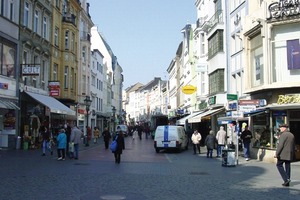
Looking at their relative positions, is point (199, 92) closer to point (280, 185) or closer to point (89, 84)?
point (89, 84)

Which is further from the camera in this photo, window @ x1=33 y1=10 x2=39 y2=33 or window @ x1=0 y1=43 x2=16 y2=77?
window @ x1=33 y1=10 x2=39 y2=33

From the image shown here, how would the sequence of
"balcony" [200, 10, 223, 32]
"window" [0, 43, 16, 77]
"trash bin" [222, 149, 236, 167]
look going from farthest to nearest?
"balcony" [200, 10, 223, 32] → "window" [0, 43, 16, 77] → "trash bin" [222, 149, 236, 167]

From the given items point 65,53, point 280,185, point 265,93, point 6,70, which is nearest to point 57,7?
point 65,53

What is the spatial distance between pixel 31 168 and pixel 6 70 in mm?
12160

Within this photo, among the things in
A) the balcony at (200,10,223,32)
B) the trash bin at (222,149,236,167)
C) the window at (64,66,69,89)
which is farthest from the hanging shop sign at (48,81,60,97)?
the trash bin at (222,149,236,167)

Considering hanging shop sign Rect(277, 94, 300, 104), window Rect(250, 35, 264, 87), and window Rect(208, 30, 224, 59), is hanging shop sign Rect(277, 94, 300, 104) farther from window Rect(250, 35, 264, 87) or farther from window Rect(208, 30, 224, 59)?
window Rect(208, 30, 224, 59)

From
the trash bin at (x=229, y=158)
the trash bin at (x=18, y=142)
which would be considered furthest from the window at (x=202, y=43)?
the trash bin at (x=229, y=158)

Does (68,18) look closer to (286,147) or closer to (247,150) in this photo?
(247,150)

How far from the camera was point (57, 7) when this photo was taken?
125 feet

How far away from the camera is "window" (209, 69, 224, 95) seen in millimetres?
31703

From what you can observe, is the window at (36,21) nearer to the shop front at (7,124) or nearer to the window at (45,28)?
the window at (45,28)

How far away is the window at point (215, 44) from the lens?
104 feet

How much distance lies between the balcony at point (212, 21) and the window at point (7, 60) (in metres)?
15.9

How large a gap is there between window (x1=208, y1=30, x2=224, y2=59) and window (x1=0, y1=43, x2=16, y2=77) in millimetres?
15521
